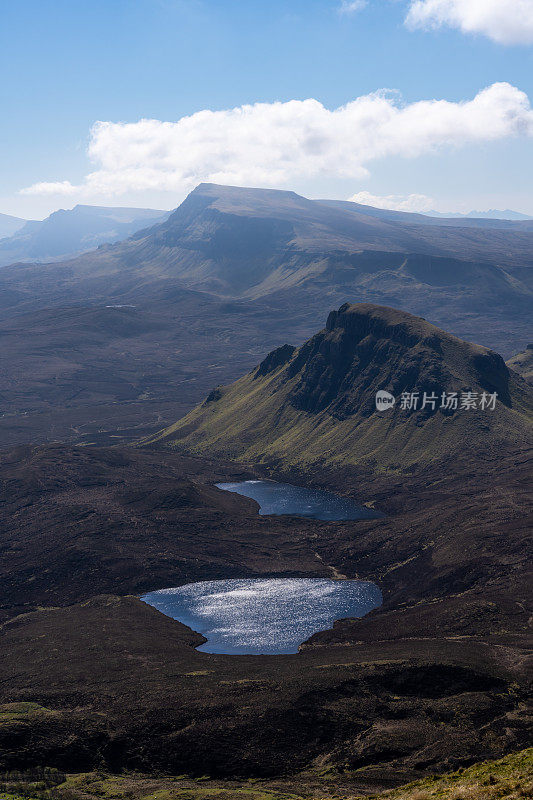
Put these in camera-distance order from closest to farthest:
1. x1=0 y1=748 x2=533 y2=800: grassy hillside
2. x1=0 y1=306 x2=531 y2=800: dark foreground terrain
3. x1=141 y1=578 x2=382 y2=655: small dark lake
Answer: x1=0 y1=748 x2=533 y2=800: grassy hillside, x1=0 y1=306 x2=531 y2=800: dark foreground terrain, x1=141 y1=578 x2=382 y2=655: small dark lake

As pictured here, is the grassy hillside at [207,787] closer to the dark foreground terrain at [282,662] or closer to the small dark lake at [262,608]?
the dark foreground terrain at [282,662]

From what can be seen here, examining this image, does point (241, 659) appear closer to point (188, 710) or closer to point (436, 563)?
point (188, 710)

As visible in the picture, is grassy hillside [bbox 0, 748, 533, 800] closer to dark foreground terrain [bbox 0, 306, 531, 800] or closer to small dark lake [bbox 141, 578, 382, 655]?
dark foreground terrain [bbox 0, 306, 531, 800]

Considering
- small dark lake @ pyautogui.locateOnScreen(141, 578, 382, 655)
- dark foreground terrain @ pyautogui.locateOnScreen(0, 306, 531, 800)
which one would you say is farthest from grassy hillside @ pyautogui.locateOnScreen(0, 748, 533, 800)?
small dark lake @ pyautogui.locateOnScreen(141, 578, 382, 655)

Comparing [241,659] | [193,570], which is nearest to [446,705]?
[241,659]

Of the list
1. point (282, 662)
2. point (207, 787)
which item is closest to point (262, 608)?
point (282, 662)

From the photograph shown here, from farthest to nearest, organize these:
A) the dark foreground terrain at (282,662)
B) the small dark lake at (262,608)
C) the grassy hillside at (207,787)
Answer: the small dark lake at (262,608)
the dark foreground terrain at (282,662)
the grassy hillside at (207,787)

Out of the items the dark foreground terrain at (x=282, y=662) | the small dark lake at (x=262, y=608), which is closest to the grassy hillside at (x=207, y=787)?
the dark foreground terrain at (x=282, y=662)

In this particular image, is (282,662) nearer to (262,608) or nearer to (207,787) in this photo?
(207,787)
